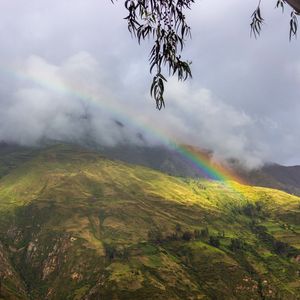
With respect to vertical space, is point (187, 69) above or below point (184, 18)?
below

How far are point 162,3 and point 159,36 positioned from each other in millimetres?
1332

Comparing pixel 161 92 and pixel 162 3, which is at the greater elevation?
pixel 162 3

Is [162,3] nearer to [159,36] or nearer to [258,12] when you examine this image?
[159,36]

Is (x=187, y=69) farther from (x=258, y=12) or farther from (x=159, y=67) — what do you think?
(x=258, y=12)

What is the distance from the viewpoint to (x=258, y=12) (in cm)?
1980

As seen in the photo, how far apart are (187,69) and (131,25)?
2.93 metres

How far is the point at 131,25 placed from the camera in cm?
1803

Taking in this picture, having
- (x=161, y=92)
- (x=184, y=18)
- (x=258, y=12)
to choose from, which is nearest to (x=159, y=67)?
(x=161, y=92)

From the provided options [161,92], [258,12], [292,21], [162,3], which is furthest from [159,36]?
[292,21]

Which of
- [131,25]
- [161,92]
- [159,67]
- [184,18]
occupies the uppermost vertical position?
[184,18]

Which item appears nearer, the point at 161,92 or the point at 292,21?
the point at 161,92

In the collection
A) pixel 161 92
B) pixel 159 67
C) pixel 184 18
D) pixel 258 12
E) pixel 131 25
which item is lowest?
pixel 161 92

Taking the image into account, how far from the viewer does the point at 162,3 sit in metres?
18.5

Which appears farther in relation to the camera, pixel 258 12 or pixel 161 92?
pixel 258 12
